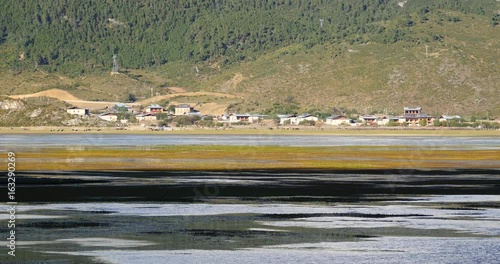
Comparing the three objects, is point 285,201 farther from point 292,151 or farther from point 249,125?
point 249,125

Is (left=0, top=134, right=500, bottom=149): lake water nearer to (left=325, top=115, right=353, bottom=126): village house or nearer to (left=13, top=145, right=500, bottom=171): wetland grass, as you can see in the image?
(left=13, top=145, right=500, bottom=171): wetland grass

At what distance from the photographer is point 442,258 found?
32.1 m

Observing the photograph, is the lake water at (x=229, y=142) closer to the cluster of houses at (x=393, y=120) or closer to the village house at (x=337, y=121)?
the cluster of houses at (x=393, y=120)

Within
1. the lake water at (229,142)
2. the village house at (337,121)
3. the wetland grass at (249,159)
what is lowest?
the lake water at (229,142)

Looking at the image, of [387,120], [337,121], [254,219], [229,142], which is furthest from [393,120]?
[254,219]

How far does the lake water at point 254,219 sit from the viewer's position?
32.8 meters

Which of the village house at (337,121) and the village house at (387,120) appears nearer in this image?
the village house at (387,120)

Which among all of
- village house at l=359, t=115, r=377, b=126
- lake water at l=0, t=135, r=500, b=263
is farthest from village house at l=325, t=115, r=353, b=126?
lake water at l=0, t=135, r=500, b=263

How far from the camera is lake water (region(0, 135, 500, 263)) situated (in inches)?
1293

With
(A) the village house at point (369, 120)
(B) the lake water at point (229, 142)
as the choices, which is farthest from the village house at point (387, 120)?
(B) the lake water at point (229, 142)

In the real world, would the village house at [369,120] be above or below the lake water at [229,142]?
above

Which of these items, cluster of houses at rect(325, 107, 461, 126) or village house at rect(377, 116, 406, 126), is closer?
cluster of houses at rect(325, 107, 461, 126)

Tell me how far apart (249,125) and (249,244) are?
157637 mm

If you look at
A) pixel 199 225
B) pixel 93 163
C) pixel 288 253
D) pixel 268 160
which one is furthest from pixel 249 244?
pixel 268 160
